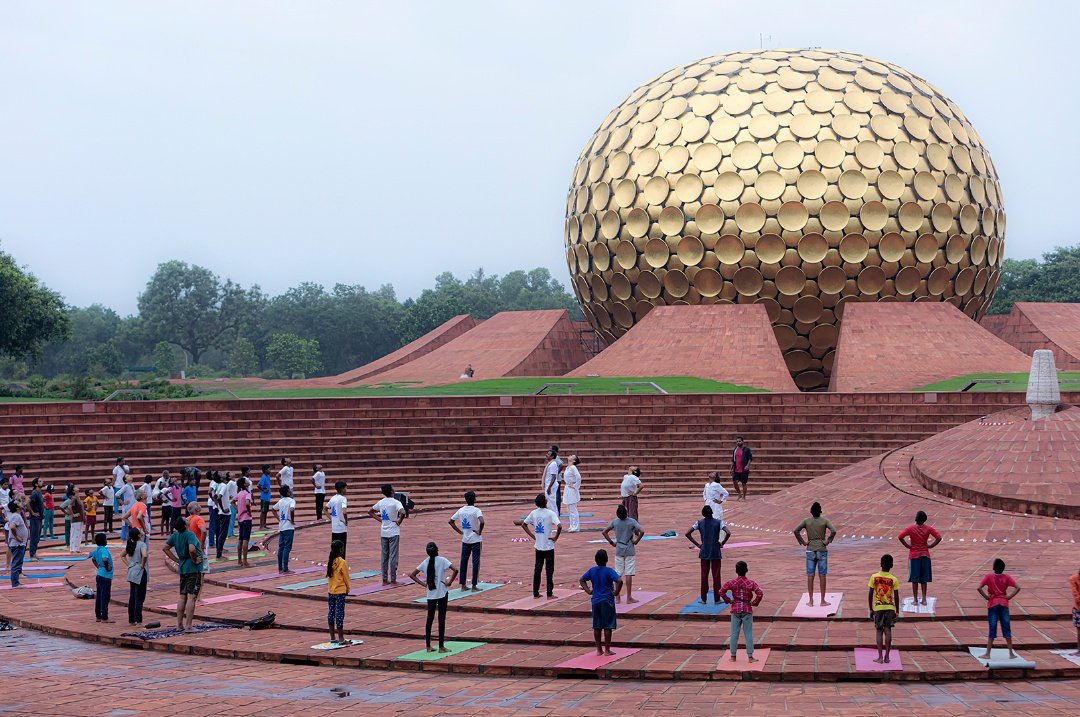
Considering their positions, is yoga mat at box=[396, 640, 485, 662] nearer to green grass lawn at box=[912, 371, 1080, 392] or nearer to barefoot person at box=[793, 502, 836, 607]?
barefoot person at box=[793, 502, 836, 607]

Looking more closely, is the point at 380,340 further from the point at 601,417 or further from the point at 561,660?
the point at 561,660

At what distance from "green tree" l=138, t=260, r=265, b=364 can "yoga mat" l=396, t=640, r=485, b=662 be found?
269 feet

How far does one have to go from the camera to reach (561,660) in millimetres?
9859

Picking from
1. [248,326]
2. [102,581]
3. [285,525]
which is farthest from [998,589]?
[248,326]

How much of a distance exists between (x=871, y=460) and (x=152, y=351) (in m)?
82.5

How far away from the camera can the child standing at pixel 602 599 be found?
32.4 feet

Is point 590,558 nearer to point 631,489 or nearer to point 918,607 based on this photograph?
point 631,489

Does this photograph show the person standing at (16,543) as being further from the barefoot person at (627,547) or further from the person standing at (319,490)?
the barefoot person at (627,547)

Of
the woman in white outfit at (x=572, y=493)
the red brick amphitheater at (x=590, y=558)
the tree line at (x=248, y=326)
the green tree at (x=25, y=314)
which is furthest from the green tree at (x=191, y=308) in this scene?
the woman in white outfit at (x=572, y=493)

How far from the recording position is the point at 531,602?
12.0 meters

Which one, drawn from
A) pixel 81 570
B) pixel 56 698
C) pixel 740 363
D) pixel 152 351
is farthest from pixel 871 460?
pixel 152 351

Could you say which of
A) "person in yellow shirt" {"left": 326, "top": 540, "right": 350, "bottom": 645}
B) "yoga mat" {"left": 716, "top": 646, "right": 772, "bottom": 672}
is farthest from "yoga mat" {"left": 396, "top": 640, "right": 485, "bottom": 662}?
"yoga mat" {"left": 716, "top": 646, "right": 772, "bottom": 672}

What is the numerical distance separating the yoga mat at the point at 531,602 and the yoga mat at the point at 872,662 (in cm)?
346

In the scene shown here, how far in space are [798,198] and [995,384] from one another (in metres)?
9.01
